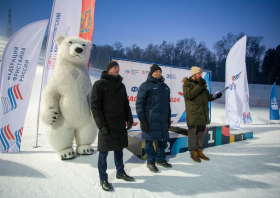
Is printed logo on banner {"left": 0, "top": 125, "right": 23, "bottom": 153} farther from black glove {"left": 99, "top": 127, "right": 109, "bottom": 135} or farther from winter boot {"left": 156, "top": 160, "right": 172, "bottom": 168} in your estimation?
winter boot {"left": 156, "top": 160, "right": 172, "bottom": 168}

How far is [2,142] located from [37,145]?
1.91 ft

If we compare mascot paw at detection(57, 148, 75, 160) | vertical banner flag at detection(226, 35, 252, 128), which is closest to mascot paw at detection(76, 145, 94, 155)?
mascot paw at detection(57, 148, 75, 160)

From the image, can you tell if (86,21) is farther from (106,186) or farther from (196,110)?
(106,186)

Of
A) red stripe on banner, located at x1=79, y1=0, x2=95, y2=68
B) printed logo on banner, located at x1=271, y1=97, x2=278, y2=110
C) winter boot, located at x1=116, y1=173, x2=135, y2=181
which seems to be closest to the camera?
winter boot, located at x1=116, y1=173, x2=135, y2=181

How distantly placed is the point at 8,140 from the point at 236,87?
5.87 metres

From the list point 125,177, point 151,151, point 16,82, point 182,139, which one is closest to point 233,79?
point 182,139

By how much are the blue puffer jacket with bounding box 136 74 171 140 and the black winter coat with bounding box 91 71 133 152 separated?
44 centimetres

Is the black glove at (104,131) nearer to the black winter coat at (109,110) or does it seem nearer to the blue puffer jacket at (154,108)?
the black winter coat at (109,110)

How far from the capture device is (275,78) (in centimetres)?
2114

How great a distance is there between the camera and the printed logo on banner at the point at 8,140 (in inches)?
102

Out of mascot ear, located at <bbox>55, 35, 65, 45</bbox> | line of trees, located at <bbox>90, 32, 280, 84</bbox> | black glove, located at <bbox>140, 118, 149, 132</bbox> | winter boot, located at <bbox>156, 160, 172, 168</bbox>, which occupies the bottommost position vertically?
winter boot, located at <bbox>156, 160, 172, 168</bbox>

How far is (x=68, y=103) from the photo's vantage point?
92.7 inches

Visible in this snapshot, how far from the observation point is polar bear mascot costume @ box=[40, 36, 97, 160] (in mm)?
2330

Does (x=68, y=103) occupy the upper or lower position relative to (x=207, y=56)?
lower
